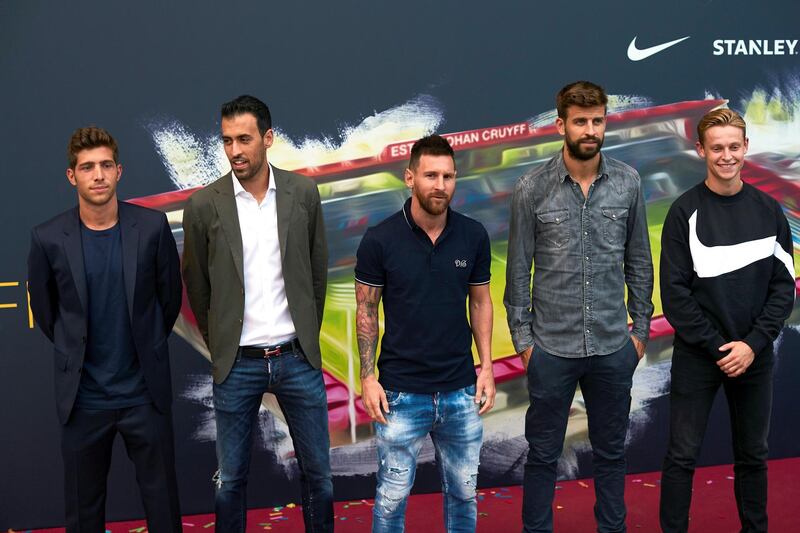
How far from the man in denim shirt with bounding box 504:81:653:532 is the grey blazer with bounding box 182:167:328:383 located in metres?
0.74

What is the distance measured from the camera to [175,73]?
4.06m

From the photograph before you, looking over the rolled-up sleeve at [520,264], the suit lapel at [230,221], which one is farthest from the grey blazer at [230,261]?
the rolled-up sleeve at [520,264]

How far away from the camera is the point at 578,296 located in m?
3.25

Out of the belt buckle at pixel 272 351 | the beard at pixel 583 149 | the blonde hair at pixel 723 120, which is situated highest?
the blonde hair at pixel 723 120

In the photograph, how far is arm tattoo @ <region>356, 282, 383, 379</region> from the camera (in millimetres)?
3074

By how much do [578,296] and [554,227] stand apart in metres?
0.26

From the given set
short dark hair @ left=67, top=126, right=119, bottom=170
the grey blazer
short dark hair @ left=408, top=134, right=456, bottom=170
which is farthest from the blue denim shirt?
short dark hair @ left=67, top=126, right=119, bottom=170

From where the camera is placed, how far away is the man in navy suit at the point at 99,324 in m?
3.13

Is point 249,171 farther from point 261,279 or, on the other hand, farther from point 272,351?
point 272,351

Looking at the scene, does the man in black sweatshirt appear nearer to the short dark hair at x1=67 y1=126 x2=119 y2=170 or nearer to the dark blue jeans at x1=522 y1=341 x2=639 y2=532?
the dark blue jeans at x1=522 y1=341 x2=639 y2=532

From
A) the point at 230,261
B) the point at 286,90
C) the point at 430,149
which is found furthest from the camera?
the point at 286,90

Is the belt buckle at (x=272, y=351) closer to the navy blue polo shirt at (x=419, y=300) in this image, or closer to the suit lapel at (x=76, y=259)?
the navy blue polo shirt at (x=419, y=300)

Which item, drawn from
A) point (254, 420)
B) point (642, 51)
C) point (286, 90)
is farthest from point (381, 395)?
point (642, 51)

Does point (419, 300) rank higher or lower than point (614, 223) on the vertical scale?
lower
